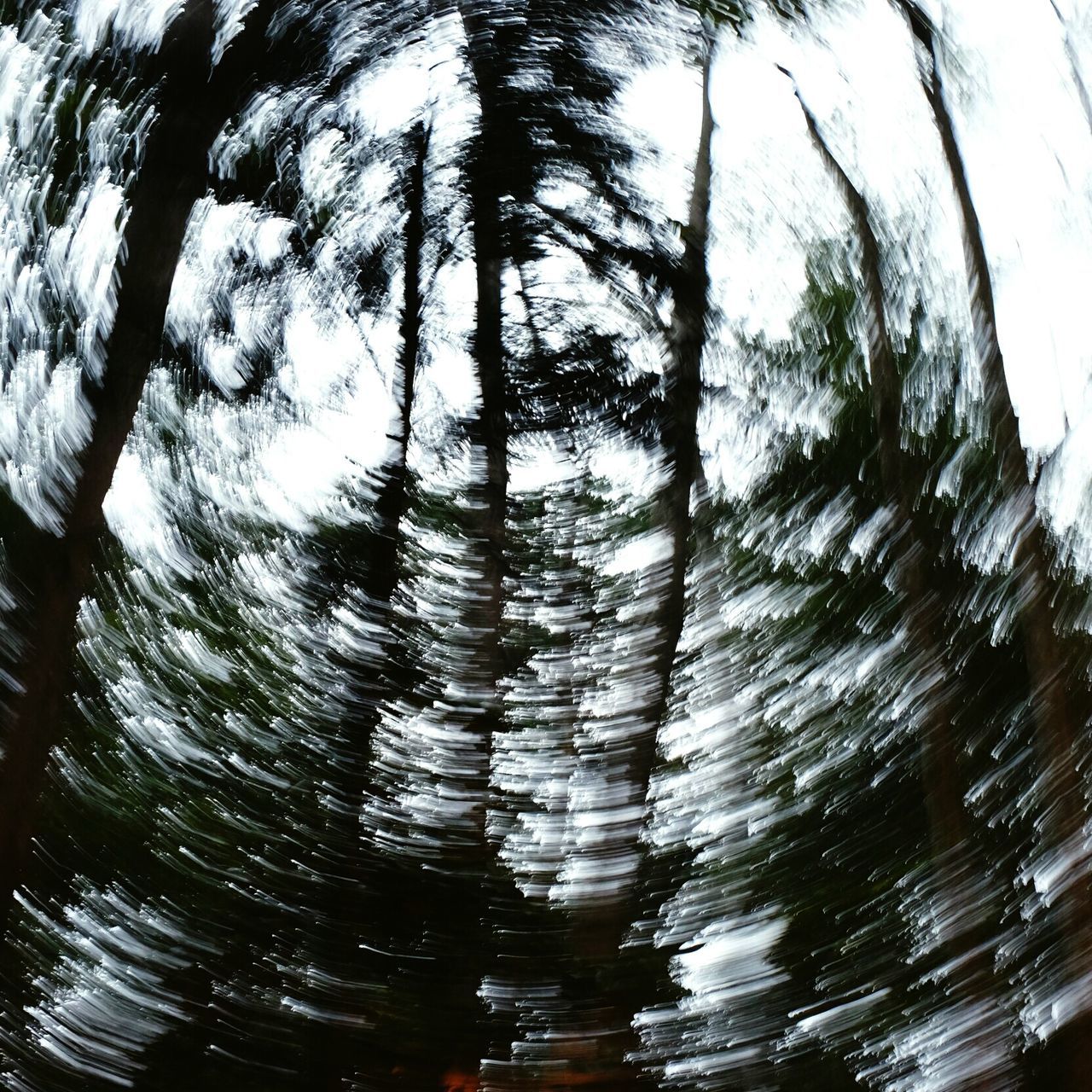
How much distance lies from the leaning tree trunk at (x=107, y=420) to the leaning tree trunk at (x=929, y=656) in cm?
72

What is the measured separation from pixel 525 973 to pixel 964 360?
80 centimetres

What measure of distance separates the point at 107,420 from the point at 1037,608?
2.73ft

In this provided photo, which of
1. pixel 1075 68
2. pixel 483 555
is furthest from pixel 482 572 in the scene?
pixel 1075 68

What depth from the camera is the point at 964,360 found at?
2.95 ft

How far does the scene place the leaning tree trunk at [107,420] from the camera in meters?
0.61

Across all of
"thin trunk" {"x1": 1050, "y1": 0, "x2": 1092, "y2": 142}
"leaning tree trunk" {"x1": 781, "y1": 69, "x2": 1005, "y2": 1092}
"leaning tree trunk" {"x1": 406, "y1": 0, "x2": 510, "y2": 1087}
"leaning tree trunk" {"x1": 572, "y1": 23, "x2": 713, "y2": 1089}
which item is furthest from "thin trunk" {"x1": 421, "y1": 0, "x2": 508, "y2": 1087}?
"thin trunk" {"x1": 1050, "y1": 0, "x2": 1092, "y2": 142}

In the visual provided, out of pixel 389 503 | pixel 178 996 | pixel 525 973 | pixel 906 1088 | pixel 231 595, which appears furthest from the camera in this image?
pixel 389 503

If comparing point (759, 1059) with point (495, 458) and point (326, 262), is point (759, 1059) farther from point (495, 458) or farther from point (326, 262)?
point (326, 262)

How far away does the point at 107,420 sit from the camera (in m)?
0.68

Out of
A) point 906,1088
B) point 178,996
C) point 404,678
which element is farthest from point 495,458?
point 906,1088

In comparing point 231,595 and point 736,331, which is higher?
point 736,331

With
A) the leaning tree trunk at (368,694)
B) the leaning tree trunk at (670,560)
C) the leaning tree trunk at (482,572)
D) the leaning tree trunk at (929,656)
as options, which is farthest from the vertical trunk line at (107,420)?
the leaning tree trunk at (929,656)

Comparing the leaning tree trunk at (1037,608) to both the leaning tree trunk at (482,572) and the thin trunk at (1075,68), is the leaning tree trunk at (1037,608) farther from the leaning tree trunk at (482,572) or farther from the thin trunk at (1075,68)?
the leaning tree trunk at (482,572)

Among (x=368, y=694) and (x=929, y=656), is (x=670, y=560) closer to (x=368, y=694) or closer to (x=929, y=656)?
(x=929, y=656)
